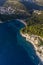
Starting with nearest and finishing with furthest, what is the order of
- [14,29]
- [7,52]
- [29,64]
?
[29,64]
[7,52]
[14,29]

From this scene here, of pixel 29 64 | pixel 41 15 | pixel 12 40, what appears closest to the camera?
pixel 29 64

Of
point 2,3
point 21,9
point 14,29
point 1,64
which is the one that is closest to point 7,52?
point 1,64

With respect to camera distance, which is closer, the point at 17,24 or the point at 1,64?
the point at 1,64

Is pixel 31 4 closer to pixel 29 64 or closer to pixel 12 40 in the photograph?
pixel 12 40

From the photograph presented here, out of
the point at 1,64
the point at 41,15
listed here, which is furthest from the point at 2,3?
the point at 1,64

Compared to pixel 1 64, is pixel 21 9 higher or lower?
lower

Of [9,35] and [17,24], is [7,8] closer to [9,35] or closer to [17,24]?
[17,24]
